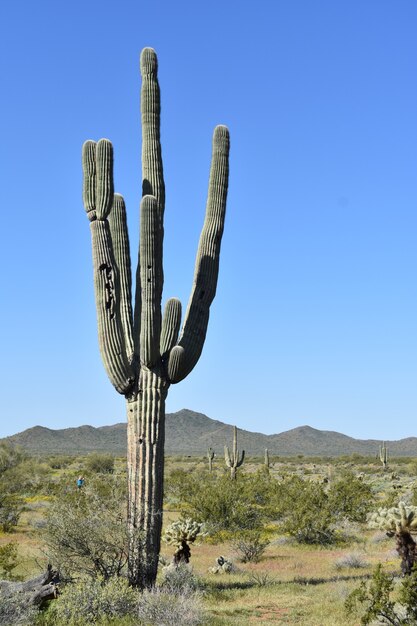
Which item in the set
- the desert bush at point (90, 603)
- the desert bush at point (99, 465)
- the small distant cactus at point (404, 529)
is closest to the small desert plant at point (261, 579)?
the desert bush at point (90, 603)

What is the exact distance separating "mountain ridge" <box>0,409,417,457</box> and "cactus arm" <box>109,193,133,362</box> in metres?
101

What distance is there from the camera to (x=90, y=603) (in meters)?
8.65

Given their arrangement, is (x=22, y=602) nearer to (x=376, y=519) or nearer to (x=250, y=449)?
(x=376, y=519)

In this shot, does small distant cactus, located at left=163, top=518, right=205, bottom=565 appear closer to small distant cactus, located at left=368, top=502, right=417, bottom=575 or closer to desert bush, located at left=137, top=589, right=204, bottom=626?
desert bush, located at left=137, top=589, right=204, bottom=626

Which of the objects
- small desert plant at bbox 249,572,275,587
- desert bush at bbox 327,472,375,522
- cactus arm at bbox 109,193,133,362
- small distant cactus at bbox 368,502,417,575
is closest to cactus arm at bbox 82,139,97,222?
cactus arm at bbox 109,193,133,362

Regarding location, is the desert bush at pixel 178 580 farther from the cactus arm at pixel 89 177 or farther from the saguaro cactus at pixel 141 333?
the cactus arm at pixel 89 177

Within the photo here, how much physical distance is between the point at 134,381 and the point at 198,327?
150cm

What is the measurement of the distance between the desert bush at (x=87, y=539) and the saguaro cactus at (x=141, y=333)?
0.25 m

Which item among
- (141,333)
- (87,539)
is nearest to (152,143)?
(141,333)

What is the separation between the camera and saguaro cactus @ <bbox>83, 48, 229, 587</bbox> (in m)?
10.4

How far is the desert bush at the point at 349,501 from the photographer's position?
1908 centimetres

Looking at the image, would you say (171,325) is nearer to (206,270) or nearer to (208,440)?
(206,270)

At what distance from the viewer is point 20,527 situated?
2048cm

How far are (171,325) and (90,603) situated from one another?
4.40 m
